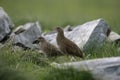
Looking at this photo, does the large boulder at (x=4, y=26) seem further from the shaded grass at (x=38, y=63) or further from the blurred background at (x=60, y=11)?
the blurred background at (x=60, y=11)

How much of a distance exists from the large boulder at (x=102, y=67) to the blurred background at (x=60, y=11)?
1118 cm

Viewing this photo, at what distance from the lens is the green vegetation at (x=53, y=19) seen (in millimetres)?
12592

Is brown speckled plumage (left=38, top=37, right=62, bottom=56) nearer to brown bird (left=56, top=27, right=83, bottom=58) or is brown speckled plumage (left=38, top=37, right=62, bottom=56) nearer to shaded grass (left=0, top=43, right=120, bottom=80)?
shaded grass (left=0, top=43, right=120, bottom=80)

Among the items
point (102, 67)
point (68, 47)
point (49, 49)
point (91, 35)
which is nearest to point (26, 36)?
point (49, 49)

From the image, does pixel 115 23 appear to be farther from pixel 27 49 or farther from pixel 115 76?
pixel 115 76

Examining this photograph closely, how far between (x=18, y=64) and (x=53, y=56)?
2489 mm

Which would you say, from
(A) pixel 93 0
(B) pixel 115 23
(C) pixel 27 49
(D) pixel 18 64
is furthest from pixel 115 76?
(A) pixel 93 0

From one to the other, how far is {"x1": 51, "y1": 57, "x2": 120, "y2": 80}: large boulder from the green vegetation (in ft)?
0.41

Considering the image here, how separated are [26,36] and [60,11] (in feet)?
31.2

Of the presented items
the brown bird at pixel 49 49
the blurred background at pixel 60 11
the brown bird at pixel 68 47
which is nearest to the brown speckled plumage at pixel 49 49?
the brown bird at pixel 49 49

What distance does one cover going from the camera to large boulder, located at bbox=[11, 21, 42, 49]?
17922 millimetres

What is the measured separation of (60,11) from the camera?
91.6 feet

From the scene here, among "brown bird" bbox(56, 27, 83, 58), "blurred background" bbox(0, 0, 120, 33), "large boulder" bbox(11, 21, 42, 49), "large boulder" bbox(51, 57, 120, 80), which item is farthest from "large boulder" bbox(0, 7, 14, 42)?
"large boulder" bbox(51, 57, 120, 80)

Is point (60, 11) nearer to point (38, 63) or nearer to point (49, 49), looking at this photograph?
point (49, 49)
